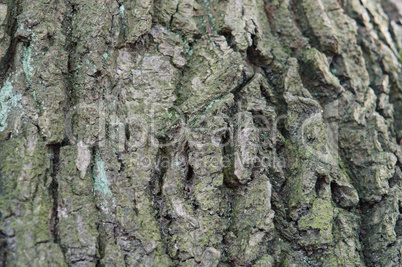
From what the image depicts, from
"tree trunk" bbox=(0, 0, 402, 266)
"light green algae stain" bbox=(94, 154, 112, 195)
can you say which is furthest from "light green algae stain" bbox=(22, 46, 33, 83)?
"light green algae stain" bbox=(94, 154, 112, 195)

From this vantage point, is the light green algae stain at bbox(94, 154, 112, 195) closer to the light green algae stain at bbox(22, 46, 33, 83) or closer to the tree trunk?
the tree trunk

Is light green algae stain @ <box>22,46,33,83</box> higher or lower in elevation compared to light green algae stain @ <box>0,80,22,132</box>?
higher

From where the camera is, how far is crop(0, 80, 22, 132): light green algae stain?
171cm

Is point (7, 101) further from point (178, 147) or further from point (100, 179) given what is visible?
point (178, 147)

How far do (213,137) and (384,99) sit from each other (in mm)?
1532

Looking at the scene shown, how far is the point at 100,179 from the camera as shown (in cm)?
174

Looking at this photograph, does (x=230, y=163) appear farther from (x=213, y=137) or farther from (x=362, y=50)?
(x=362, y=50)

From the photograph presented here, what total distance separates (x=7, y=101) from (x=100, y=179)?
0.67 meters

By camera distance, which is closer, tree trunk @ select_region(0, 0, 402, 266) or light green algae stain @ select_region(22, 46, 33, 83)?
tree trunk @ select_region(0, 0, 402, 266)

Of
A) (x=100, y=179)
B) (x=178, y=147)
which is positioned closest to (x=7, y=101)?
(x=100, y=179)

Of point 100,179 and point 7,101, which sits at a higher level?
point 7,101

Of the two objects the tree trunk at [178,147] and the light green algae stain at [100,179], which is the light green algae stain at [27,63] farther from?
the light green algae stain at [100,179]

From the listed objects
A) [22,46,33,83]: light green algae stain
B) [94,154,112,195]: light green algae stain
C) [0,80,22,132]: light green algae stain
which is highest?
[22,46,33,83]: light green algae stain

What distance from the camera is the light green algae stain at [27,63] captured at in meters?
1.75
